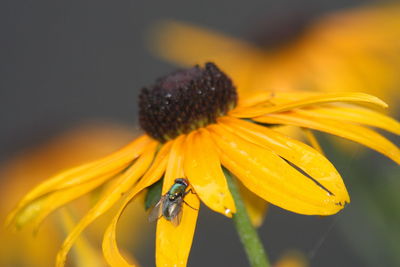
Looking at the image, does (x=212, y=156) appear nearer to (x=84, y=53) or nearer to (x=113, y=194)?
(x=113, y=194)

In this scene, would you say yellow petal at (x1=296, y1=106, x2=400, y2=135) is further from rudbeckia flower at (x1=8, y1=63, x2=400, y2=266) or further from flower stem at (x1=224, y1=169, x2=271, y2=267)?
flower stem at (x1=224, y1=169, x2=271, y2=267)

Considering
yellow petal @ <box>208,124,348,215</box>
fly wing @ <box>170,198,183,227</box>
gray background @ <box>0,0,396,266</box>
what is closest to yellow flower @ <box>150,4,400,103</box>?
yellow petal @ <box>208,124,348,215</box>

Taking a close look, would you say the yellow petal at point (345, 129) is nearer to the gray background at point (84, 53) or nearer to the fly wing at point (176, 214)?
the fly wing at point (176, 214)

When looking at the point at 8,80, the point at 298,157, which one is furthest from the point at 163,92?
the point at 8,80

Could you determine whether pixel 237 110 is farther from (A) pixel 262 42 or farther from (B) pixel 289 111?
(A) pixel 262 42

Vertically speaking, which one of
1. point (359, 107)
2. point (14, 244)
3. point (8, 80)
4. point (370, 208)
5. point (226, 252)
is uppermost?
point (359, 107)

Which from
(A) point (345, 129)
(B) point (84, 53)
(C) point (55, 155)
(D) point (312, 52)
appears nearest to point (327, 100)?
(A) point (345, 129)
